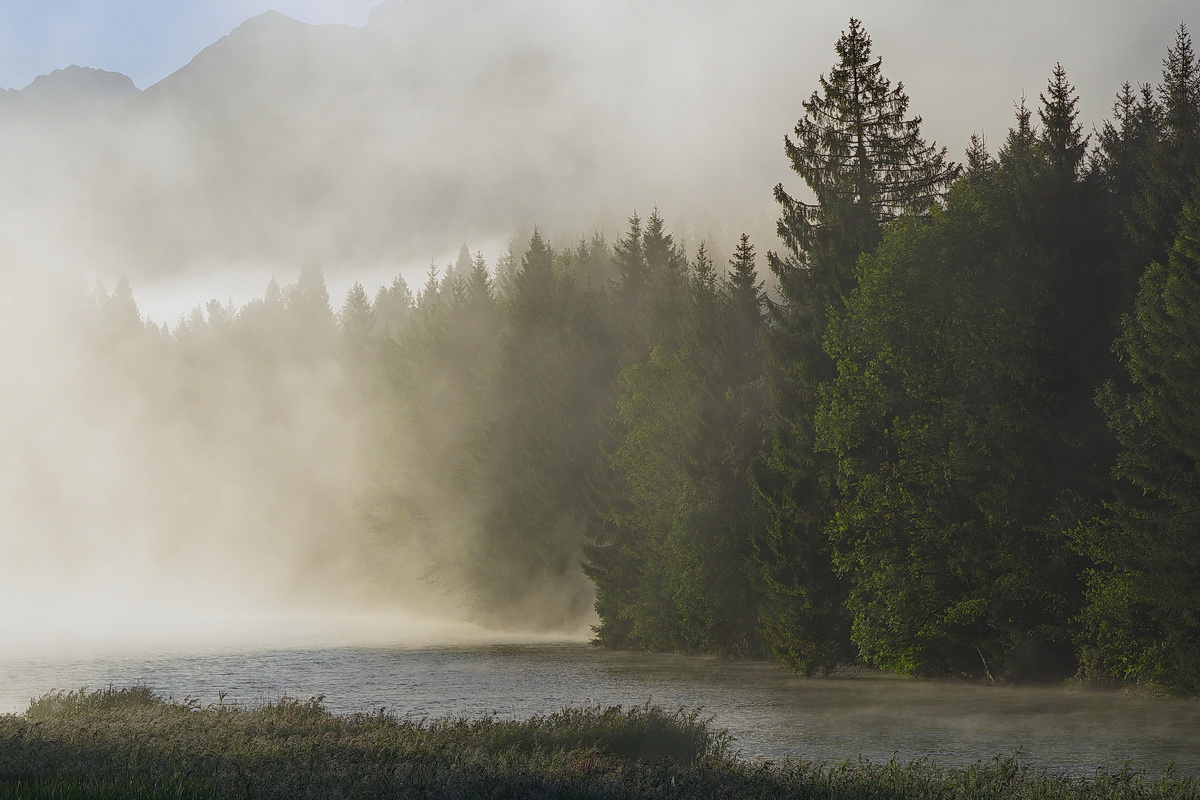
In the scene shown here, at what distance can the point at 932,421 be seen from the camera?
40.4 meters

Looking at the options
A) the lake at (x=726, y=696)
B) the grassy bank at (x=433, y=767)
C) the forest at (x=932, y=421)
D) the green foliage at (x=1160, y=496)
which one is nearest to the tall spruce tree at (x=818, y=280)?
the forest at (x=932, y=421)

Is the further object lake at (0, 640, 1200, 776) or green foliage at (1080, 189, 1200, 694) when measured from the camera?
green foliage at (1080, 189, 1200, 694)

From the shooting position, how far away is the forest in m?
35.4

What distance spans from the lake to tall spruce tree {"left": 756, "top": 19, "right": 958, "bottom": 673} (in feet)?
9.40

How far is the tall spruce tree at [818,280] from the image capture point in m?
46.4

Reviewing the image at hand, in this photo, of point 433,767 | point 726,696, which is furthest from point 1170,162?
point 433,767

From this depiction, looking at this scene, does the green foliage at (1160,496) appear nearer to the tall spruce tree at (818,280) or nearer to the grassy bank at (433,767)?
the tall spruce tree at (818,280)

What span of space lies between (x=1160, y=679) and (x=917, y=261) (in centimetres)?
1525

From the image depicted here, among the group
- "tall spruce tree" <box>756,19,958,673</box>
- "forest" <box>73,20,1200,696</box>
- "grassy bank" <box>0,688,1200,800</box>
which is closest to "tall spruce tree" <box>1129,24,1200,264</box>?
"forest" <box>73,20,1200,696</box>

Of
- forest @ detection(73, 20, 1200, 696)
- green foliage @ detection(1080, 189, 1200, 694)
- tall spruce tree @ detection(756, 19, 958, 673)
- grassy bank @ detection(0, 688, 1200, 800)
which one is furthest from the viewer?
tall spruce tree @ detection(756, 19, 958, 673)

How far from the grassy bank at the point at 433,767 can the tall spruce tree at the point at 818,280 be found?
21.7 metres

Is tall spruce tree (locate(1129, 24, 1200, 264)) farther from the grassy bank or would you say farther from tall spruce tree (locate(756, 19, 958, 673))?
the grassy bank

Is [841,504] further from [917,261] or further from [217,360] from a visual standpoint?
[217,360]

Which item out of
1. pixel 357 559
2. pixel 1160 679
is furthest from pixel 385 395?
pixel 1160 679
